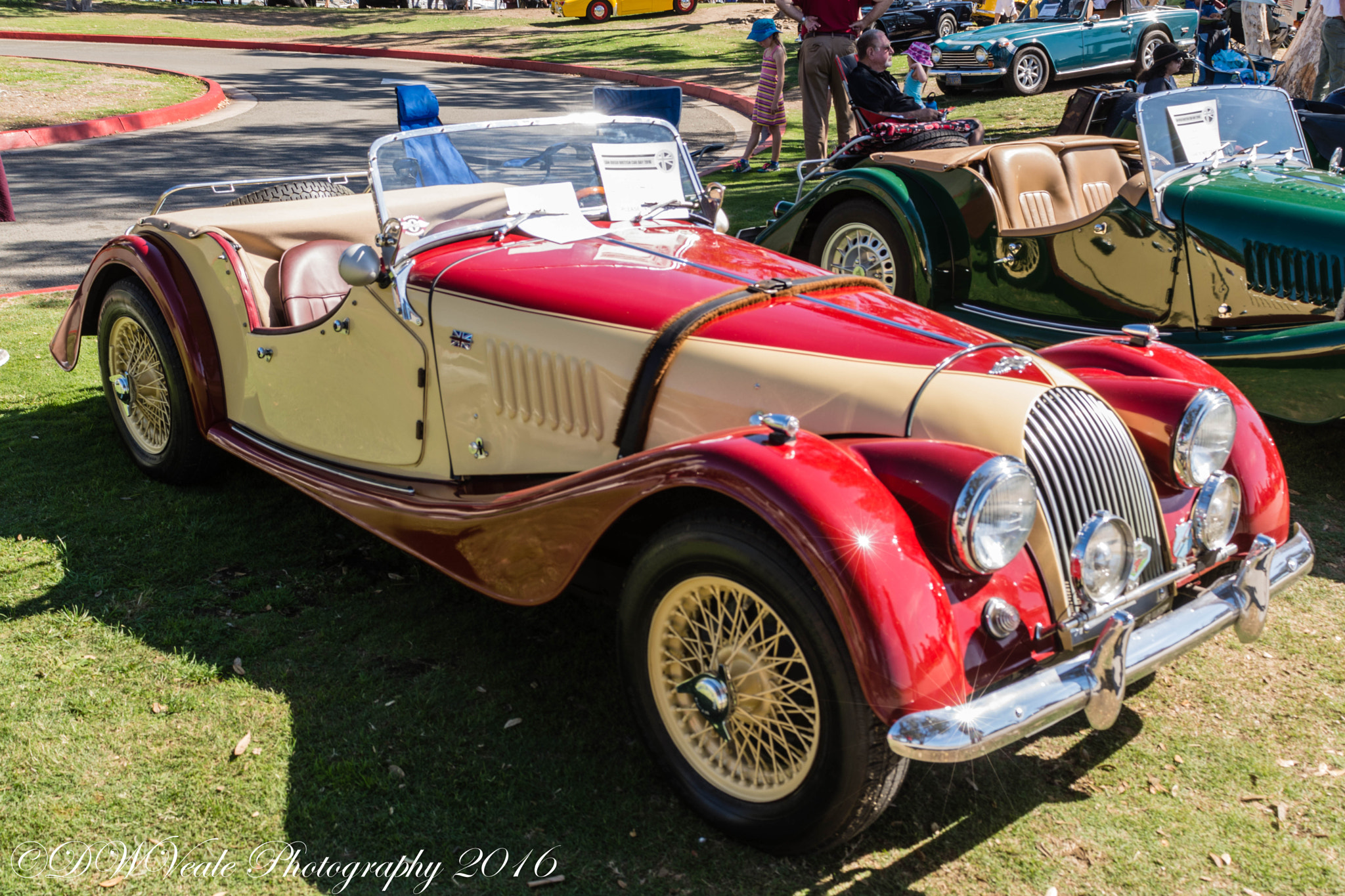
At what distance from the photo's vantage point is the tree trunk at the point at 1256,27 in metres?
14.5

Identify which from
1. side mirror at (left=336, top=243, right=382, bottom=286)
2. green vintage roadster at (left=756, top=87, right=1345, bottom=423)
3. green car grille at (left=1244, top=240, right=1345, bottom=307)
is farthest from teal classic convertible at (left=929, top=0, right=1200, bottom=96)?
side mirror at (left=336, top=243, right=382, bottom=286)

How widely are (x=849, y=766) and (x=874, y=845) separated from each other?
45 cm

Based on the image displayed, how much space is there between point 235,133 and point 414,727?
40.9ft

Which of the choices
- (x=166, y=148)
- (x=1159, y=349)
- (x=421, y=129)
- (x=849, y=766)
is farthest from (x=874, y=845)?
(x=166, y=148)

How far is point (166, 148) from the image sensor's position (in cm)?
1241

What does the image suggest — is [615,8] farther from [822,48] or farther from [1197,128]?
[1197,128]

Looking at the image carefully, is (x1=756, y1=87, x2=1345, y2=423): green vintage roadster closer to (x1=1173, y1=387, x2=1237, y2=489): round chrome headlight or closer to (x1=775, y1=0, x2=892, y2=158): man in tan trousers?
(x1=1173, y1=387, x2=1237, y2=489): round chrome headlight

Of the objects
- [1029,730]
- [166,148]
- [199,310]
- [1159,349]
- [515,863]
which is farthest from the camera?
[166,148]

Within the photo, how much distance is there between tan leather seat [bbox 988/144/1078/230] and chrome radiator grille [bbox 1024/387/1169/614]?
11.0 ft

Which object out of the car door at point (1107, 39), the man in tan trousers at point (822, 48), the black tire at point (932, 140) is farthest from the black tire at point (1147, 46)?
the black tire at point (932, 140)

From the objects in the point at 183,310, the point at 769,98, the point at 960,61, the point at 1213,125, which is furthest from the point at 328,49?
the point at 1213,125

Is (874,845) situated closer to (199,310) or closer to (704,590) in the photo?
(704,590)

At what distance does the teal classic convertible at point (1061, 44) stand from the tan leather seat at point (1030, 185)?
31.4 feet

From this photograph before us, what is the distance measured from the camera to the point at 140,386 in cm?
477
